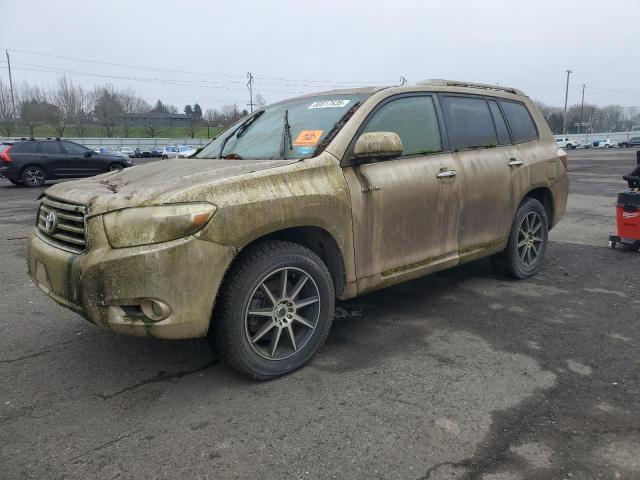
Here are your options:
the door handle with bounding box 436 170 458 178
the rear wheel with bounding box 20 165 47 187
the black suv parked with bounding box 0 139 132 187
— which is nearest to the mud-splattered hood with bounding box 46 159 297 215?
the door handle with bounding box 436 170 458 178

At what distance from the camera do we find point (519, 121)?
203 inches

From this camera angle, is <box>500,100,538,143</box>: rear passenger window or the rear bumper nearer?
<box>500,100,538,143</box>: rear passenger window

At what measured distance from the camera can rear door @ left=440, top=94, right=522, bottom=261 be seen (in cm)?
427

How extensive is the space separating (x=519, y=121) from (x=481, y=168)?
1.15 metres

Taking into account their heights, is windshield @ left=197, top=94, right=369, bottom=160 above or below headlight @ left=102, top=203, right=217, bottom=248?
above

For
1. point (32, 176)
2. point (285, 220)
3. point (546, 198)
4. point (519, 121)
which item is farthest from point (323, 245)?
point (32, 176)

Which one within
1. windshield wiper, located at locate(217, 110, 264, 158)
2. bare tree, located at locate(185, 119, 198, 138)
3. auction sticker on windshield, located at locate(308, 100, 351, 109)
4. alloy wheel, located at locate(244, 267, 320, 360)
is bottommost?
alloy wheel, located at locate(244, 267, 320, 360)

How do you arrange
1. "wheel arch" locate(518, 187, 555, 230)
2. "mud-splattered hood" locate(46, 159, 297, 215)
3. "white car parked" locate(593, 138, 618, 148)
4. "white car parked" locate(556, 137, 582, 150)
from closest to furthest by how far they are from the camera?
"mud-splattered hood" locate(46, 159, 297, 215) → "wheel arch" locate(518, 187, 555, 230) → "white car parked" locate(556, 137, 582, 150) → "white car parked" locate(593, 138, 618, 148)

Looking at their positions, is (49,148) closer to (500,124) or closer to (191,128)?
(500,124)

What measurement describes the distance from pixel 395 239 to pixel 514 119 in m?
2.33

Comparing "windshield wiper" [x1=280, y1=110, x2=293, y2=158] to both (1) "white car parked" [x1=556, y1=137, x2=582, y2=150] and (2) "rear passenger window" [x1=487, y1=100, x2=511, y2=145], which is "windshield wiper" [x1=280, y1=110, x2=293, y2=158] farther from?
(1) "white car parked" [x1=556, y1=137, x2=582, y2=150]

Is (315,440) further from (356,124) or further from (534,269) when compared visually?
(534,269)

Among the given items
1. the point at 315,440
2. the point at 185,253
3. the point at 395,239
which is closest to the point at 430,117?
the point at 395,239

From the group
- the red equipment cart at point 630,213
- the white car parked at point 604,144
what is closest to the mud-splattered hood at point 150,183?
the red equipment cart at point 630,213
